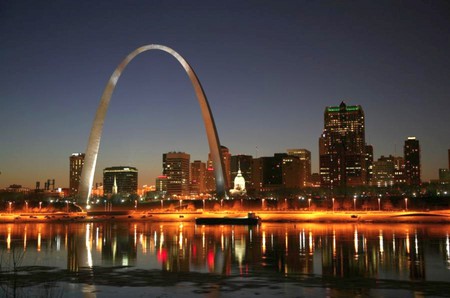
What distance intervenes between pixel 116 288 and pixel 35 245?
20568 mm

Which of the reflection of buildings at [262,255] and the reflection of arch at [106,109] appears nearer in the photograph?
the reflection of buildings at [262,255]

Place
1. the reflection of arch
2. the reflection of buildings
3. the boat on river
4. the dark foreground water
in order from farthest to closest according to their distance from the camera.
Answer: the reflection of arch → the boat on river → the reflection of buildings → the dark foreground water

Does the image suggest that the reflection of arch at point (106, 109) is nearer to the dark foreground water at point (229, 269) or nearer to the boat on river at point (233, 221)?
the boat on river at point (233, 221)

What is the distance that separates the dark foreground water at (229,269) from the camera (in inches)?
742

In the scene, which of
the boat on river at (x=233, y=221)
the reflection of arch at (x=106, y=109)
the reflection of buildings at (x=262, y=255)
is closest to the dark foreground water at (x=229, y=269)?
the reflection of buildings at (x=262, y=255)

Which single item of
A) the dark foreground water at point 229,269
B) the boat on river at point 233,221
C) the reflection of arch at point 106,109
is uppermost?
the reflection of arch at point 106,109

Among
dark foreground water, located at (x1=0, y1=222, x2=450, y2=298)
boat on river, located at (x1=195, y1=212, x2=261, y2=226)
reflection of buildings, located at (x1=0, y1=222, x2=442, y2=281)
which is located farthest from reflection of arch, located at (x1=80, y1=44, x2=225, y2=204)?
dark foreground water, located at (x1=0, y1=222, x2=450, y2=298)

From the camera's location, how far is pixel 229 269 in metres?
24.6

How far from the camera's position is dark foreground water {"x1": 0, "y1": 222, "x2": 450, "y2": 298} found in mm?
18859

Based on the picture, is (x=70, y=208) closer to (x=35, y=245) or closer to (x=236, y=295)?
(x=35, y=245)

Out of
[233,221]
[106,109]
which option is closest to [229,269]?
[233,221]

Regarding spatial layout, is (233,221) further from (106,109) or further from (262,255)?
(262,255)

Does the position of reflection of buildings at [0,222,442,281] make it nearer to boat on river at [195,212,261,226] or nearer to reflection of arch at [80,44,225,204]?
boat on river at [195,212,261,226]

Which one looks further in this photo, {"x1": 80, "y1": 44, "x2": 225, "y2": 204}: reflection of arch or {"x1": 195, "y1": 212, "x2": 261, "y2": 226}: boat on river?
{"x1": 80, "y1": 44, "x2": 225, "y2": 204}: reflection of arch
